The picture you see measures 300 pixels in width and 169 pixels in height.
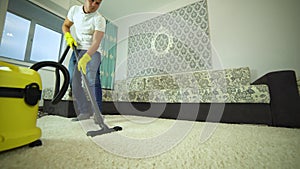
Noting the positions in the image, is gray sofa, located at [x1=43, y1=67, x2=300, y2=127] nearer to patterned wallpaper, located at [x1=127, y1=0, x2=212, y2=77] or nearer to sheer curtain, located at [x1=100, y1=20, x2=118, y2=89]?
patterned wallpaper, located at [x1=127, y1=0, x2=212, y2=77]

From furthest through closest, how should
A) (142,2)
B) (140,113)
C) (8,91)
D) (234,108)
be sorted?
(142,2) → (140,113) → (234,108) → (8,91)

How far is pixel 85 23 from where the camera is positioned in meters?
1.11

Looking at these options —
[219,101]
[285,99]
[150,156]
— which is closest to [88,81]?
[150,156]

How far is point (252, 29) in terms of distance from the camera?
201 centimetres

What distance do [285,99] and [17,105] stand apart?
1592 millimetres

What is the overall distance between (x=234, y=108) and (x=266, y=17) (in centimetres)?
176

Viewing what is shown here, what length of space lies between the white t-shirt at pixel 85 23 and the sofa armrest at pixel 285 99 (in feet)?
4.89

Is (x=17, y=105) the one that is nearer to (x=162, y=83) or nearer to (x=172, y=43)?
(x=162, y=83)

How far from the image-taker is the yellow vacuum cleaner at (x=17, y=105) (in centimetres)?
40

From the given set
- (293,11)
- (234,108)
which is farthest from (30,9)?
(293,11)

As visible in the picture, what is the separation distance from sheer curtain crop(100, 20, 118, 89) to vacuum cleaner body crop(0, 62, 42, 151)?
264 cm

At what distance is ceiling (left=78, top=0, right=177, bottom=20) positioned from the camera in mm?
2848

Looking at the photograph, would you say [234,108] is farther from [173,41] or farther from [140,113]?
[173,41]

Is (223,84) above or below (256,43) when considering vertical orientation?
below
